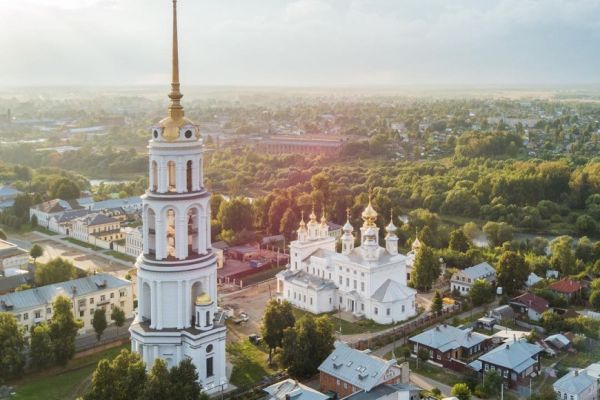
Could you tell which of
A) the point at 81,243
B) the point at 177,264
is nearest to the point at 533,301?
the point at 177,264

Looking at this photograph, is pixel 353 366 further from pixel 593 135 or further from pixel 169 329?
pixel 593 135

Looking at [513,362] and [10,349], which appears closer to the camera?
[10,349]

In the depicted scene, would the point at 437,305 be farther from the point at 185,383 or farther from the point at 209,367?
the point at 185,383

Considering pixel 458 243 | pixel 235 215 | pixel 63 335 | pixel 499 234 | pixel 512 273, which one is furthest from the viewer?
pixel 235 215

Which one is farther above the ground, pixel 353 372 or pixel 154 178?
pixel 154 178

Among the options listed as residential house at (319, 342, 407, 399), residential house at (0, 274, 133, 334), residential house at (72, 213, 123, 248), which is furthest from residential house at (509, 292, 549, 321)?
residential house at (72, 213, 123, 248)

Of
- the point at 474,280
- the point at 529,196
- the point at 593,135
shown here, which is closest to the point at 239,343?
the point at 474,280

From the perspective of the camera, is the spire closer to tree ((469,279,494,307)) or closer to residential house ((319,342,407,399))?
residential house ((319,342,407,399))
